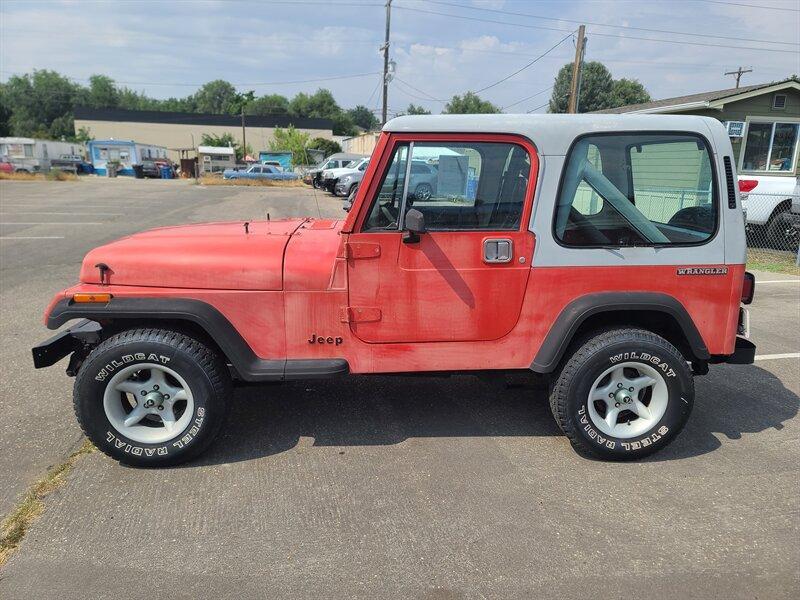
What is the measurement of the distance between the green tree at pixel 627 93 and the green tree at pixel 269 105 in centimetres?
7416

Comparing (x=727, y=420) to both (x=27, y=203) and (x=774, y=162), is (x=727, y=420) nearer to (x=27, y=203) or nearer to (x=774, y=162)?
(x=774, y=162)

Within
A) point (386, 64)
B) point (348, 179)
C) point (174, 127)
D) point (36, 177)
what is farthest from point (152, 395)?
point (174, 127)

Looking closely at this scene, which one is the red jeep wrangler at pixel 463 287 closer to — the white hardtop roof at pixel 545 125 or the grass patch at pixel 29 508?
the white hardtop roof at pixel 545 125

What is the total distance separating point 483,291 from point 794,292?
287 inches

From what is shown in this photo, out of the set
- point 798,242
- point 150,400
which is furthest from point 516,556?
point 798,242

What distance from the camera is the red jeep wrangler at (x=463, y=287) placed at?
321 centimetres

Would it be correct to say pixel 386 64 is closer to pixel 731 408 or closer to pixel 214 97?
pixel 731 408

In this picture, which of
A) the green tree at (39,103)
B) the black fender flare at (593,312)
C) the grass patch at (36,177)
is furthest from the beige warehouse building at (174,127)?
the black fender flare at (593,312)

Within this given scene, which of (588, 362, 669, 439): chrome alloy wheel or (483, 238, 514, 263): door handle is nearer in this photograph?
(483, 238, 514, 263): door handle

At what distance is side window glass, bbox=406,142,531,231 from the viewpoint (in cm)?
321

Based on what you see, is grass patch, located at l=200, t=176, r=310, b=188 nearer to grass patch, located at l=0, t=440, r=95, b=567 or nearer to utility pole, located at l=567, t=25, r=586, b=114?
utility pole, located at l=567, t=25, r=586, b=114

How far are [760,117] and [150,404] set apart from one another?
17995 millimetres

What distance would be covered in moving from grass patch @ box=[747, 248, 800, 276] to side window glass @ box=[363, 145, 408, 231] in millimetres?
9429

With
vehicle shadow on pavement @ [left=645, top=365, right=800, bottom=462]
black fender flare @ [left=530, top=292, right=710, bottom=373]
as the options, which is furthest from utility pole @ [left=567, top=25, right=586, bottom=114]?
black fender flare @ [left=530, top=292, right=710, bottom=373]
